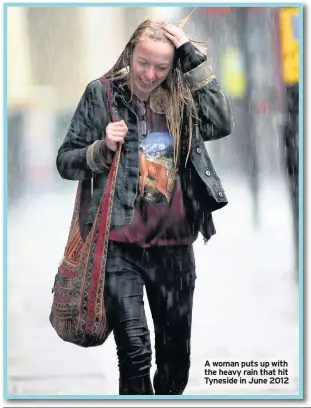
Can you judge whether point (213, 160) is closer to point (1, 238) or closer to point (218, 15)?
point (218, 15)

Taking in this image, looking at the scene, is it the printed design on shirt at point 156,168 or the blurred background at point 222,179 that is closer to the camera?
the printed design on shirt at point 156,168

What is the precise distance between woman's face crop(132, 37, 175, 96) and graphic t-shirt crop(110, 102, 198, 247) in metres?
0.12

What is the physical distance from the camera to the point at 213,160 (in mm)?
4559

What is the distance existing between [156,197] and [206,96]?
56 centimetres

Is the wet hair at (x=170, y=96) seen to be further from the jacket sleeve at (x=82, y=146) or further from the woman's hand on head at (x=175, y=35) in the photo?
the jacket sleeve at (x=82, y=146)

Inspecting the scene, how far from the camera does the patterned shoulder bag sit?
14.3ft

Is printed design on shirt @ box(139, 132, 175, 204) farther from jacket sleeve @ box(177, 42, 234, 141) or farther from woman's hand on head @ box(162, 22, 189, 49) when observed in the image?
woman's hand on head @ box(162, 22, 189, 49)

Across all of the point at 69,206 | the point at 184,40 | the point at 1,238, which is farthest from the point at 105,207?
the point at 184,40

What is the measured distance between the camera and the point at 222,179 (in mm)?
4555

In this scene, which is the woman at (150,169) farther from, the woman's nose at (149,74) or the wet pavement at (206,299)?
the wet pavement at (206,299)

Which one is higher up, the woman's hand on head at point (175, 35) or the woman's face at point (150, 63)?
the woman's hand on head at point (175, 35)

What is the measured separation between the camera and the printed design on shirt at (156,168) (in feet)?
14.4

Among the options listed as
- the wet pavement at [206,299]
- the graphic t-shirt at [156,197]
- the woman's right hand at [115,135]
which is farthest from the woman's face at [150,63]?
the wet pavement at [206,299]

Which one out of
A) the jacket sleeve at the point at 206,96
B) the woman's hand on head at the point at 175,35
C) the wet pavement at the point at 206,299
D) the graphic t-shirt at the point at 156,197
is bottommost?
the wet pavement at the point at 206,299
